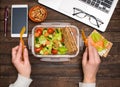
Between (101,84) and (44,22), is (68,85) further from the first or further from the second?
(44,22)

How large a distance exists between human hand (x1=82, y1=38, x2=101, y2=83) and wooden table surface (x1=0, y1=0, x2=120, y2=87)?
0.05 metres

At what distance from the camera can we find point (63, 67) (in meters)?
1.23

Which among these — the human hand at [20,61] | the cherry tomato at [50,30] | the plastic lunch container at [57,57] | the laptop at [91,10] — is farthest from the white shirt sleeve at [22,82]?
the laptop at [91,10]

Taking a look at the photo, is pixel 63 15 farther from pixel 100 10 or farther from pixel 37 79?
pixel 37 79

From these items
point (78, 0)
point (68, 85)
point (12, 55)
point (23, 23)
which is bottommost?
point (68, 85)

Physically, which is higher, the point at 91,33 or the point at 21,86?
the point at 91,33

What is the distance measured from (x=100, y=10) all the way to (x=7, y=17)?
0.42 metres

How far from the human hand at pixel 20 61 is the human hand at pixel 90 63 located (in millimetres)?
242

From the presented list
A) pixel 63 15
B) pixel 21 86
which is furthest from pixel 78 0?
pixel 21 86

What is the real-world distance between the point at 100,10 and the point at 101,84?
1.09ft

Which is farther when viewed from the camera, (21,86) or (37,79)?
(37,79)

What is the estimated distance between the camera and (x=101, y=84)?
1216mm

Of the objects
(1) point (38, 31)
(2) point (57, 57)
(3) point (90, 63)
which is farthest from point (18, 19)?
(3) point (90, 63)

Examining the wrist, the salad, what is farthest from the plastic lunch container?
the wrist
